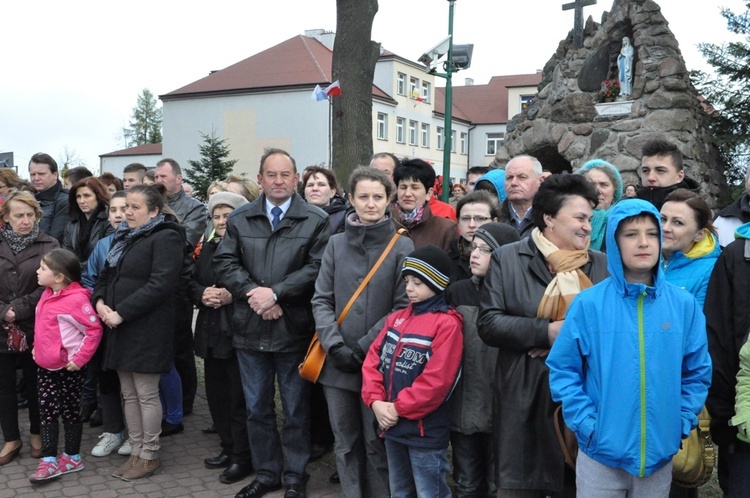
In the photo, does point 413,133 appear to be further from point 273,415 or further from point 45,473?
point 45,473

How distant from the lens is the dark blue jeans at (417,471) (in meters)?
3.57

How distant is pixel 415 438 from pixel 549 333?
95 cm

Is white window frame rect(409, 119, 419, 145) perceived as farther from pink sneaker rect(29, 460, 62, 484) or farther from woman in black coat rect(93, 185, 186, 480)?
pink sneaker rect(29, 460, 62, 484)

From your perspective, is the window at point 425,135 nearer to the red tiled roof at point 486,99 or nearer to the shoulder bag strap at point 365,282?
the red tiled roof at point 486,99

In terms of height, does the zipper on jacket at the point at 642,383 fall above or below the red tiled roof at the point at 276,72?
below

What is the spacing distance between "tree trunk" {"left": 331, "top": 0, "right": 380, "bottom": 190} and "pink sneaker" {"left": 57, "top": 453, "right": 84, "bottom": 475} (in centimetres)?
538

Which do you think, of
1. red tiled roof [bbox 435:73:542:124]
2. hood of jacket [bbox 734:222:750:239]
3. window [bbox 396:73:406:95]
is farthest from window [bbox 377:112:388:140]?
hood of jacket [bbox 734:222:750:239]

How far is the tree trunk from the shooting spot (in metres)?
9.45

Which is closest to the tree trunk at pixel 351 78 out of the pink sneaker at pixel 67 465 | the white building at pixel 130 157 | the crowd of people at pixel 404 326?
the crowd of people at pixel 404 326

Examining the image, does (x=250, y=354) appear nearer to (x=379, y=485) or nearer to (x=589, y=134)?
(x=379, y=485)

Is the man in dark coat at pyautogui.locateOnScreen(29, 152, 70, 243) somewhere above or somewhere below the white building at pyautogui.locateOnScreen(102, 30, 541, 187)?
below

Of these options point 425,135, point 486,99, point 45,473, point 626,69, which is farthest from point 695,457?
point 486,99

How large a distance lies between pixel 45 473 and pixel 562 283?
3737mm

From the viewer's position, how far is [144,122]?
6456 centimetres
